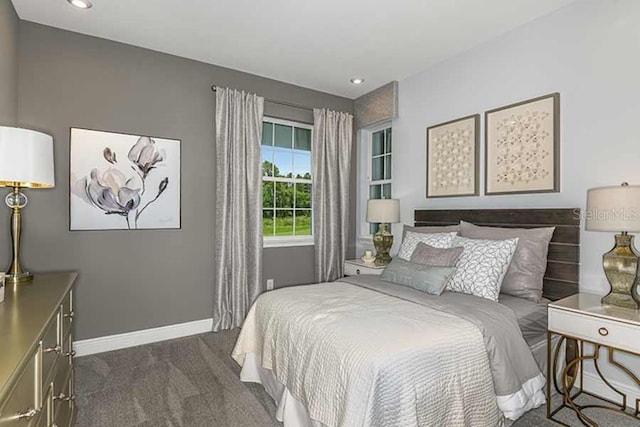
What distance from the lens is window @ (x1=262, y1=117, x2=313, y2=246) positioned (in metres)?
3.99

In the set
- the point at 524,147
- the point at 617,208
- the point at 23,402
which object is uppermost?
the point at 524,147

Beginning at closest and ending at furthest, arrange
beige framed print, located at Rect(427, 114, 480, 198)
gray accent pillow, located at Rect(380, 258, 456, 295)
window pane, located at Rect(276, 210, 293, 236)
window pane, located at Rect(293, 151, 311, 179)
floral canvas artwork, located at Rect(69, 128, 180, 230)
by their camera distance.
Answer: gray accent pillow, located at Rect(380, 258, 456, 295)
floral canvas artwork, located at Rect(69, 128, 180, 230)
beige framed print, located at Rect(427, 114, 480, 198)
window pane, located at Rect(276, 210, 293, 236)
window pane, located at Rect(293, 151, 311, 179)

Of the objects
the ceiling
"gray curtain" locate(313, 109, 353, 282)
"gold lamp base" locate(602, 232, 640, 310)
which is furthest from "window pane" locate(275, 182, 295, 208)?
"gold lamp base" locate(602, 232, 640, 310)

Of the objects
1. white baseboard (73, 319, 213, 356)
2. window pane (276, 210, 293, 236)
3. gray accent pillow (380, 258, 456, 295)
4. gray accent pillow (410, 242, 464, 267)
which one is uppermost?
window pane (276, 210, 293, 236)

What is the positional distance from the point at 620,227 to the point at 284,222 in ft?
10.1

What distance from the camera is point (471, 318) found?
1799 mm

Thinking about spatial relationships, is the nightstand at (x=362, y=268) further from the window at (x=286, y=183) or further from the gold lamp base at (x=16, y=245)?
the gold lamp base at (x=16, y=245)

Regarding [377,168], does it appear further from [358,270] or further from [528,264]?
[528,264]

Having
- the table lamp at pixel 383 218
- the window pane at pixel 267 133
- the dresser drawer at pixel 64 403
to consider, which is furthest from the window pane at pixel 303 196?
the dresser drawer at pixel 64 403

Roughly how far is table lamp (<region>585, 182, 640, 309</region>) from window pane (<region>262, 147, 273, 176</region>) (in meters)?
3.03

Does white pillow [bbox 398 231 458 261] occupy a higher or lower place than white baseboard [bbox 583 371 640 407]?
higher

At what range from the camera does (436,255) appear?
8.14 feet

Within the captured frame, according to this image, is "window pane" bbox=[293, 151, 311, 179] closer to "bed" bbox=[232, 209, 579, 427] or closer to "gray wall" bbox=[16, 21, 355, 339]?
"gray wall" bbox=[16, 21, 355, 339]

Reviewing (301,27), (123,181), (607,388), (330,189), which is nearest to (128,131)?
(123,181)
